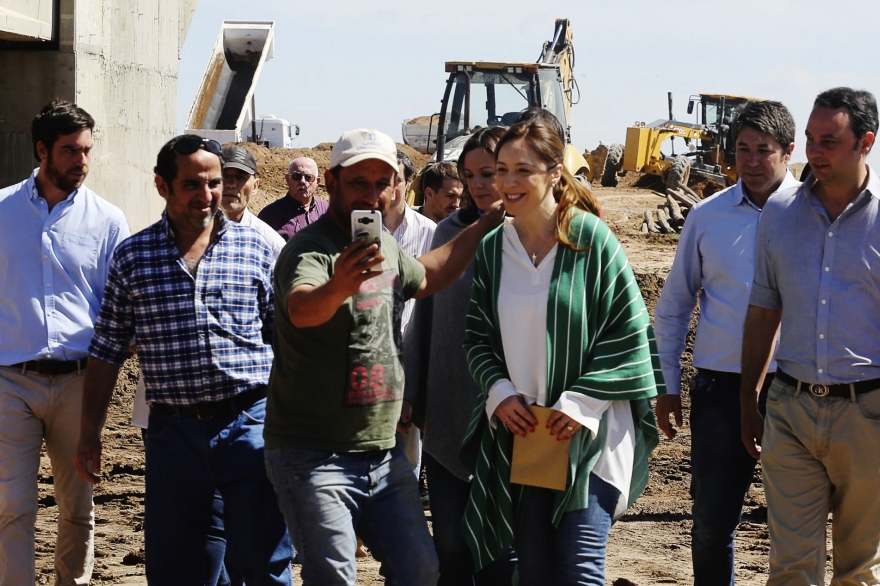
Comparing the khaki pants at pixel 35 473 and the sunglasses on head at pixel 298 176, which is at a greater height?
the sunglasses on head at pixel 298 176

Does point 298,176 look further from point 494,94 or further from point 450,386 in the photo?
point 494,94

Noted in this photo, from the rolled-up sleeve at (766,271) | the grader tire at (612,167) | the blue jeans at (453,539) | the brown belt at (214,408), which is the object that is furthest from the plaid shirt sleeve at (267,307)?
the grader tire at (612,167)

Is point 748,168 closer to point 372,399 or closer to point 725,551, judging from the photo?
point 725,551

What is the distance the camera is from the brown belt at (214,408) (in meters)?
4.09

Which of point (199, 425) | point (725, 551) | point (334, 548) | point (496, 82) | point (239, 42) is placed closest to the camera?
point (334, 548)

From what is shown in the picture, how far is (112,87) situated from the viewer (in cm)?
1119

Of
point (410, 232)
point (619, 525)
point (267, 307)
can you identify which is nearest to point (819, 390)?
point (267, 307)

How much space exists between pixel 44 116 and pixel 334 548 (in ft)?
8.72

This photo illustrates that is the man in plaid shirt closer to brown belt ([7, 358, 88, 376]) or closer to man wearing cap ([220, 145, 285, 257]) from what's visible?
brown belt ([7, 358, 88, 376])


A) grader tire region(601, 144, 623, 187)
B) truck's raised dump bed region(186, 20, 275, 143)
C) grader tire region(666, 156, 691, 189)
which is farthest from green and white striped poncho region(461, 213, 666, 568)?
grader tire region(601, 144, 623, 187)

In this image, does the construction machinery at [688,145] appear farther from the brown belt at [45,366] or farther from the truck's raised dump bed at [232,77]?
the brown belt at [45,366]

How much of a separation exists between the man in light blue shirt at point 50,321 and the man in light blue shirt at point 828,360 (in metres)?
3.11

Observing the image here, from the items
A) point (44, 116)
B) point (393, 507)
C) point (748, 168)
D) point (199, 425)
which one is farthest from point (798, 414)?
point (44, 116)

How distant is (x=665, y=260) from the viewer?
1537cm
